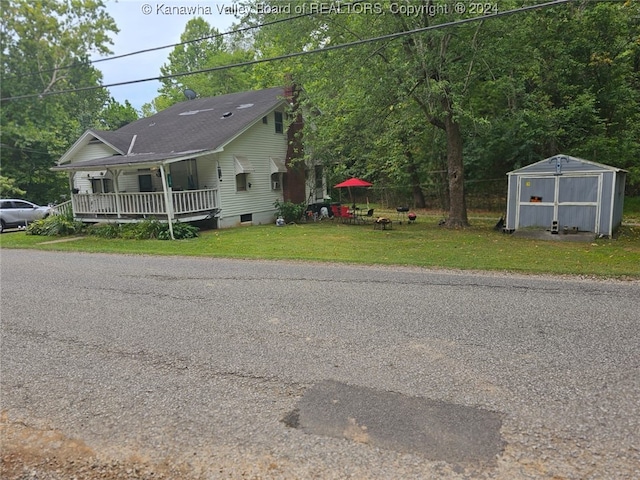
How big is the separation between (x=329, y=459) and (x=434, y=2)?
44.6 feet

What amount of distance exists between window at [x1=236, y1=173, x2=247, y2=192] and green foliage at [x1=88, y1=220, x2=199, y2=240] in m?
4.10

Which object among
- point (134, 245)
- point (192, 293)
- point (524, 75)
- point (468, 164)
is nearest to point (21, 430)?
point (192, 293)

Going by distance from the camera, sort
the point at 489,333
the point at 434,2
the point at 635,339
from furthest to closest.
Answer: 1. the point at 434,2
2. the point at 489,333
3. the point at 635,339

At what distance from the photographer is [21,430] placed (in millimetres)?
3027

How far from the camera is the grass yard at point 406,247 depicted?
28.3 feet

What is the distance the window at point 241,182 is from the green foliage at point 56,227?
652cm

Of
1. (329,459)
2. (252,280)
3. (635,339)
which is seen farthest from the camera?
(252,280)

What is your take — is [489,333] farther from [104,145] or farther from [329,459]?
[104,145]

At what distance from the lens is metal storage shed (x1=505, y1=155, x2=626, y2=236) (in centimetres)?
1236

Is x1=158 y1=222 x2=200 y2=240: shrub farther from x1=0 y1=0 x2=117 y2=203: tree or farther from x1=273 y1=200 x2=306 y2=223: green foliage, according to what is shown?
x1=0 y1=0 x2=117 y2=203: tree

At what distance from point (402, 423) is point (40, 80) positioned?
40830 mm

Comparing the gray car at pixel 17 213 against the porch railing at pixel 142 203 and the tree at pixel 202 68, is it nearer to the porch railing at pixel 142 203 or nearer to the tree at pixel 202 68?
the porch railing at pixel 142 203

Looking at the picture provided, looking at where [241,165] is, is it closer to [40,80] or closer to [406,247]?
[406,247]

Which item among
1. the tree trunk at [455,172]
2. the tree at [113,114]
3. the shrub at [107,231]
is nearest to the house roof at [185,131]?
the shrub at [107,231]
